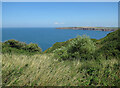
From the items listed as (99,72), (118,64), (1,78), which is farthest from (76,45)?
(1,78)

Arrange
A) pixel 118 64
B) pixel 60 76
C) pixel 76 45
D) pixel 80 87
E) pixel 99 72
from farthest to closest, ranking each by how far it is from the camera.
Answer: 1. pixel 76 45
2. pixel 118 64
3. pixel 99 72
4. pixel 60 76
5. pixel 80 87

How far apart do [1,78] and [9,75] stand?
0.68ft

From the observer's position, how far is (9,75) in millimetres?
3359

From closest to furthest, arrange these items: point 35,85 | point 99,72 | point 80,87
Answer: point 35,85, point 80,87, point 99,72

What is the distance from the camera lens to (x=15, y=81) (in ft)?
10.6

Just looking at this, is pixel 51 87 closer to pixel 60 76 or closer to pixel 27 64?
pixel 60 76

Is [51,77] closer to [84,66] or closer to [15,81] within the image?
[15,81]

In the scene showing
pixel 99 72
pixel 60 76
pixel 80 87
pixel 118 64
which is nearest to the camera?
pixel 80 87

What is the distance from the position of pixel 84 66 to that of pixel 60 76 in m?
1.38

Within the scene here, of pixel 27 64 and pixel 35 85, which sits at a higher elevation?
pixel 27 64

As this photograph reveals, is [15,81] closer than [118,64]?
Yes

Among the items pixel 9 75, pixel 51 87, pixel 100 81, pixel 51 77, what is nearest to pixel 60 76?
pixel 51 77

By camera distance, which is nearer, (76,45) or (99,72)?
(99,72)

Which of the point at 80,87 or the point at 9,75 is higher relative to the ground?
the point at 9,75
